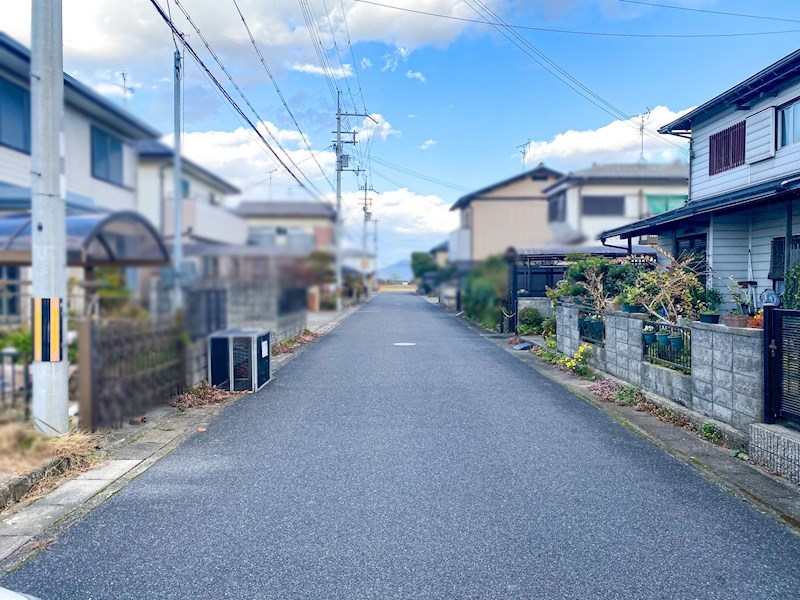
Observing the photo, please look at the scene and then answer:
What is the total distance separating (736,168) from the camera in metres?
12.9

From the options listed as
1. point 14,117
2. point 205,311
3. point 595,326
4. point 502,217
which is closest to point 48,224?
point 14,117

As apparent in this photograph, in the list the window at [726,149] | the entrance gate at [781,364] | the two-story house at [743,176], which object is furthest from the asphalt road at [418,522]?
the window at [726,149]

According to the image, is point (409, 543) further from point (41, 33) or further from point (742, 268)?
point (742, 268)

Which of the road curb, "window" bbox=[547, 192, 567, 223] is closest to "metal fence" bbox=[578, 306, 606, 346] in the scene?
the road curb

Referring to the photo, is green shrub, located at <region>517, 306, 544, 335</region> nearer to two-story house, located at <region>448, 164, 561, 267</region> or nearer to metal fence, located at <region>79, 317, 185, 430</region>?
metal fence, located at <region>79, 317, 185, 430</region>

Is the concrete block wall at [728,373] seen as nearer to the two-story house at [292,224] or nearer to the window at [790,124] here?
the two-story house at [292,224]

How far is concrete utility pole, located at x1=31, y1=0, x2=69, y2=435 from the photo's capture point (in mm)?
4488

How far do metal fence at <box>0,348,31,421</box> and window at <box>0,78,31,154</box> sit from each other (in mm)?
1593

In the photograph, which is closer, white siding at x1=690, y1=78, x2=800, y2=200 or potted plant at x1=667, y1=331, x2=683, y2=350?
potted plant at x1=667, y1=331, x2=683, y2=350

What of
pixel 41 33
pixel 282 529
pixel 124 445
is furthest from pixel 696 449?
pixel 41 33

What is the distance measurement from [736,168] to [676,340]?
24.5 feet

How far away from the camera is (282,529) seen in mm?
3809

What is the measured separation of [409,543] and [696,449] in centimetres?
343

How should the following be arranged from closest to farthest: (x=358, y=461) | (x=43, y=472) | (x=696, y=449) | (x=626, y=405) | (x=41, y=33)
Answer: (x=43, y=472)
(x=41, y=33)
(x=358, y=461)
(x=696, y=449)
(x=626, y=405)
